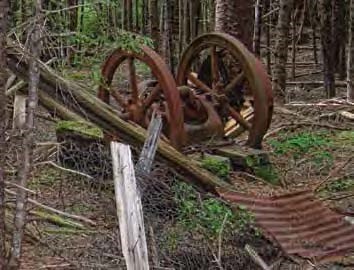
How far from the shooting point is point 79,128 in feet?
24.5

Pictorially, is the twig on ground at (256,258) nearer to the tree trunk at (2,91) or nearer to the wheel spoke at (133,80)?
the tree trunk at (2,91)

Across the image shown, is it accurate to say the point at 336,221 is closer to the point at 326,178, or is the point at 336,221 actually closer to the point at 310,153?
the point at 326,178

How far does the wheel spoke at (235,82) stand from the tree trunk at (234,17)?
2650 mm

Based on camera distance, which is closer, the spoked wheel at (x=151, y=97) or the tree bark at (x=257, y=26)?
the spoked wheel at (x=151, y=97)

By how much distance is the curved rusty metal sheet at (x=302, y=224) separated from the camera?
5812 millimetres

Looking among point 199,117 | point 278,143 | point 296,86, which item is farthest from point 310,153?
point 296,86

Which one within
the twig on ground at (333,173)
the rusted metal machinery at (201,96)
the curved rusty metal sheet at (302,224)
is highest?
the rusted metal machinery at (201,96)

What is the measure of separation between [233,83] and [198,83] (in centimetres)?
47

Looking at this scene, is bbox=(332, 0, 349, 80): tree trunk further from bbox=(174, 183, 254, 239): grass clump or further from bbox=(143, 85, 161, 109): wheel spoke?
bbox=(174, 183, 254, 239): grass clump

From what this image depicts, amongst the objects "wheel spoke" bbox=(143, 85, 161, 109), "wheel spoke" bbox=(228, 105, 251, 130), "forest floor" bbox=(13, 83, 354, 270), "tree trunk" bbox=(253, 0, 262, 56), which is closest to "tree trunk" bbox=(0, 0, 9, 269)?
"forest floor" bbox=(13, 83, 354, 270)

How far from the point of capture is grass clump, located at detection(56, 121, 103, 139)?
24.3 ft

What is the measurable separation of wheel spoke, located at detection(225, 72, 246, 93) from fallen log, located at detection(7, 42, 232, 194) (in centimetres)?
155

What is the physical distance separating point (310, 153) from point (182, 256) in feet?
13.7

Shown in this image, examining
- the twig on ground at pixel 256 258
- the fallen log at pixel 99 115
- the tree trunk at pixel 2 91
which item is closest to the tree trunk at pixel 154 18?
the fallen log at pixel 99 115
